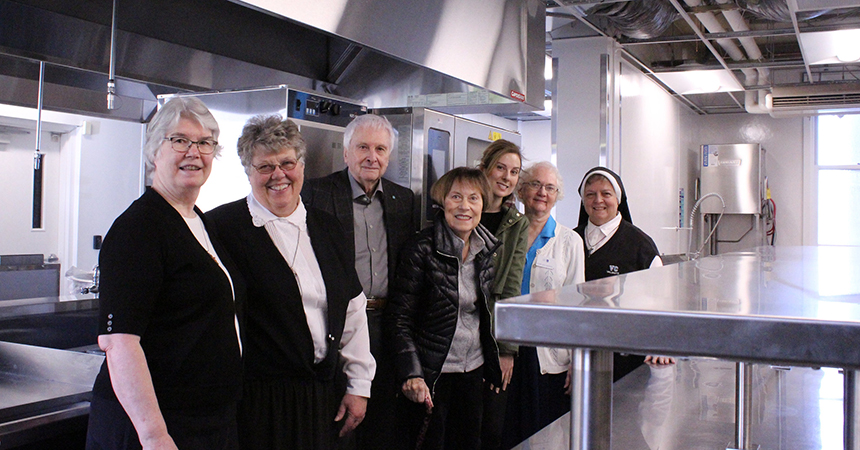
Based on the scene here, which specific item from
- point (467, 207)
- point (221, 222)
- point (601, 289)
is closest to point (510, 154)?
point (467, 207)

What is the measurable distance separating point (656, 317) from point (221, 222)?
68.5 inches

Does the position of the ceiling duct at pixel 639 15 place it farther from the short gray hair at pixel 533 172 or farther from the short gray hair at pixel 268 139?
the short gray hair at pixel 268 139

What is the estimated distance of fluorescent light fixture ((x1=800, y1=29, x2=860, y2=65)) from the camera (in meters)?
4.38

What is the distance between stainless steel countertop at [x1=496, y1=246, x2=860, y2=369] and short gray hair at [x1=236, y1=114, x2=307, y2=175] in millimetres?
1640

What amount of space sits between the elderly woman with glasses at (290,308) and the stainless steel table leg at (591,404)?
143 cm

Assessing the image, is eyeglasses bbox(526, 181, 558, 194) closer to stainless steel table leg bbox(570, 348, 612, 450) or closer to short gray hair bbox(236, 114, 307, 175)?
short gray hair bbox(236, 114, 307, 175)

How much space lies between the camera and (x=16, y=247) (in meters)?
A: 5.34

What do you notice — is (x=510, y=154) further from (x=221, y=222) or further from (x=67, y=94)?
(x=67, y=94)

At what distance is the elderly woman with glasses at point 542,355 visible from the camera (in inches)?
111

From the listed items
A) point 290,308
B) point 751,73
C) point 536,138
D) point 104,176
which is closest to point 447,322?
point 290,308

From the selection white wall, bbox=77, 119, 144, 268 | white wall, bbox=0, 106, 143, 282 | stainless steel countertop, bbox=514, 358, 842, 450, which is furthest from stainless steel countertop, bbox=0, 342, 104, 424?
white wall, bbox=77, 119, 144, 268

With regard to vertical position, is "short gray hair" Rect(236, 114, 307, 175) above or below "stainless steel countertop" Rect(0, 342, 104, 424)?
above

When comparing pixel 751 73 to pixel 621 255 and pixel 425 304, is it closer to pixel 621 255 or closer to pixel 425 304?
pixel 621 255

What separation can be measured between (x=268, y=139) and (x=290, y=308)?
0.52m
